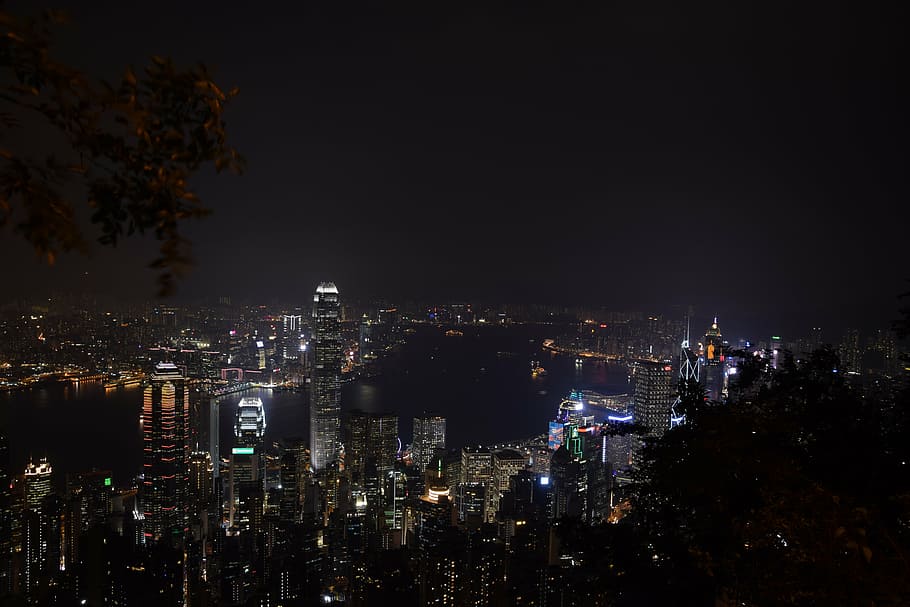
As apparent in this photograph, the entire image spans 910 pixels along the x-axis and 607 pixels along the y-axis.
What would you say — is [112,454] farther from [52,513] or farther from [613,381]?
[613,381]

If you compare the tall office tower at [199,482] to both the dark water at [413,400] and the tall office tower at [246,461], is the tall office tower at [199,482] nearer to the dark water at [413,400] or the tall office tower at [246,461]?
the tall office tower at [246,461]

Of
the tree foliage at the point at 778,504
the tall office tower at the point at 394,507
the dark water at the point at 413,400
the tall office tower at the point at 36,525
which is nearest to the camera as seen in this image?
the tree foliage at the point at 778,504

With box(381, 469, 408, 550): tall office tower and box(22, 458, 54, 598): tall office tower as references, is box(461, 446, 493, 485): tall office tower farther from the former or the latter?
box(22, 458, 54, 598): tall office tower

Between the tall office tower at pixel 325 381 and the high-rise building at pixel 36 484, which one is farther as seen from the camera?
the tall office tower at pixel 325 381

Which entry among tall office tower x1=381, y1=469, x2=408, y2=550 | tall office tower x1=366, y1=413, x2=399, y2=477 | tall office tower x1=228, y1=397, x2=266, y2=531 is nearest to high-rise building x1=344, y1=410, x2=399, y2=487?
tall office tower x1=366, y1=413, x2=399, y2=477

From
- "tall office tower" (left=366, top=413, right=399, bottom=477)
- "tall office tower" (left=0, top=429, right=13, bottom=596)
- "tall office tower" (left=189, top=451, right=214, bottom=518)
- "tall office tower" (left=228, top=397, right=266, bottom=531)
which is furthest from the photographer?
"tall office tower" (left=366, top=413, right=399, bottom=477)

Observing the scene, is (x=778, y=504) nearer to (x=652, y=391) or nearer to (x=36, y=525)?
(x=36, y=525)

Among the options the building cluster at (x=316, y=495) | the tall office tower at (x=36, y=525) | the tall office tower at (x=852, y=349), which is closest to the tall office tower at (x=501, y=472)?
the building cluster at (x=316, y=495)
